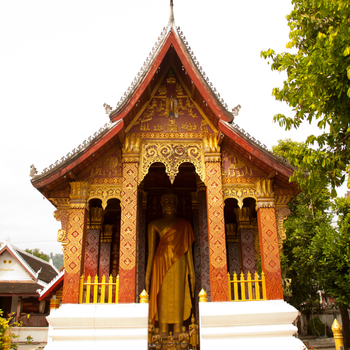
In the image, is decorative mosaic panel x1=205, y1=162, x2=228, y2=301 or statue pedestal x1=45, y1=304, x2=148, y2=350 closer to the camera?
statue pedestal x1=45, y1=304, x2=148, y2=350

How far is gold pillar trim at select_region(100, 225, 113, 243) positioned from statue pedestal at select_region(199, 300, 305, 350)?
489cm

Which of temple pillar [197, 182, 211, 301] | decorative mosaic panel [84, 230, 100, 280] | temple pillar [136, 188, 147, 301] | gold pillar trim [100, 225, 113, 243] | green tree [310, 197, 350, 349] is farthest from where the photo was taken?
green tree [310, 197, 350, 349]

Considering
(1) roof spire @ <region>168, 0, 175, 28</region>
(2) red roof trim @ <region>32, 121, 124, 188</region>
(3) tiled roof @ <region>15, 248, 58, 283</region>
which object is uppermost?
(1) roof spire @ <region>168, 0, 175, 28</region>

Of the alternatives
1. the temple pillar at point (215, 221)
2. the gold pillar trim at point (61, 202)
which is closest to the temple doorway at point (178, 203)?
the temple pillar at point (215, 221)

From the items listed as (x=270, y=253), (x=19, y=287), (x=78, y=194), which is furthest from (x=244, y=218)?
(x=19, y=287)

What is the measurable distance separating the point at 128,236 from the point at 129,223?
0.28m

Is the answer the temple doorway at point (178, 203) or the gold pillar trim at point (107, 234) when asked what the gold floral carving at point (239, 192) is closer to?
the temple doorway at point (178, 203)

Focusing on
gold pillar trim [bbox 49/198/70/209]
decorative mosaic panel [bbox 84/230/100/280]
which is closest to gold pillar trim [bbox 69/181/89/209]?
gold pillar trim [bbox 49/198/70/209]

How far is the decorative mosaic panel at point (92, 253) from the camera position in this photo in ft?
31.9

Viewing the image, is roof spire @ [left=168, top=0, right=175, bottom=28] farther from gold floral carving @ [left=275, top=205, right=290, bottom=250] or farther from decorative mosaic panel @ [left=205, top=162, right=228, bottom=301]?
gold floral carving @ [left=275, top=205, right=290, bottom=250]

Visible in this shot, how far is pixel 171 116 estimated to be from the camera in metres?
8.54

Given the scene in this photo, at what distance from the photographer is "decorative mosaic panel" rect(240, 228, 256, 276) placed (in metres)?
9.85

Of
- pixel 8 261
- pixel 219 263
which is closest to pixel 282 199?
pixel 219 263

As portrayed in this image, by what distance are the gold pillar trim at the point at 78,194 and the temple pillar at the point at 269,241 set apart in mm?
3895
